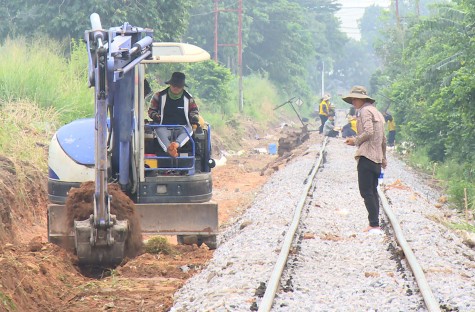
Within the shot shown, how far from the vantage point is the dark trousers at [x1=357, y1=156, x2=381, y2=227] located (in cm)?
1255

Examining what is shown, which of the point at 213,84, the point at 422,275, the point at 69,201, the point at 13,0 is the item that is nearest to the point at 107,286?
the point at 69,201

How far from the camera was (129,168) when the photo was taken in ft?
34.9

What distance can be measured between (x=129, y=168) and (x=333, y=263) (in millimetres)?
2608

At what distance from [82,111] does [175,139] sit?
33.6ft

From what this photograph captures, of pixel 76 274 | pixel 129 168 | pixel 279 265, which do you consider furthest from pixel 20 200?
pixel 279 265

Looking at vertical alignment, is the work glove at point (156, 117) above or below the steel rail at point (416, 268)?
above

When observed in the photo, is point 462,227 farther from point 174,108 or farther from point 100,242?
point 100,242

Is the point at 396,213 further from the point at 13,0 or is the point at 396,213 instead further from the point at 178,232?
the point at 13,0

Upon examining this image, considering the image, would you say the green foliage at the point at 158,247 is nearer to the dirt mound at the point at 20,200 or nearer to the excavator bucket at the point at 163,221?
the excavator bucket at the point at 163,221

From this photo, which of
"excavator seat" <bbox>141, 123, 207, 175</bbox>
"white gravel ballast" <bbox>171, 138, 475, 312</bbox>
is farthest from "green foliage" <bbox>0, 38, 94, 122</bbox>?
"excavator seat" <bbox>141, 123, 207, 175</bbox>

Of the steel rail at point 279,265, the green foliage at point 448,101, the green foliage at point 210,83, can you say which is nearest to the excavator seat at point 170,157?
the steel rail at point 279,265

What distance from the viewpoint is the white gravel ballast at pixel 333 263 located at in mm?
8500

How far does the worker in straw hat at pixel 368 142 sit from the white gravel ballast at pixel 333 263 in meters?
0.70

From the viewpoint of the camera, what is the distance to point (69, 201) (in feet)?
32.7
